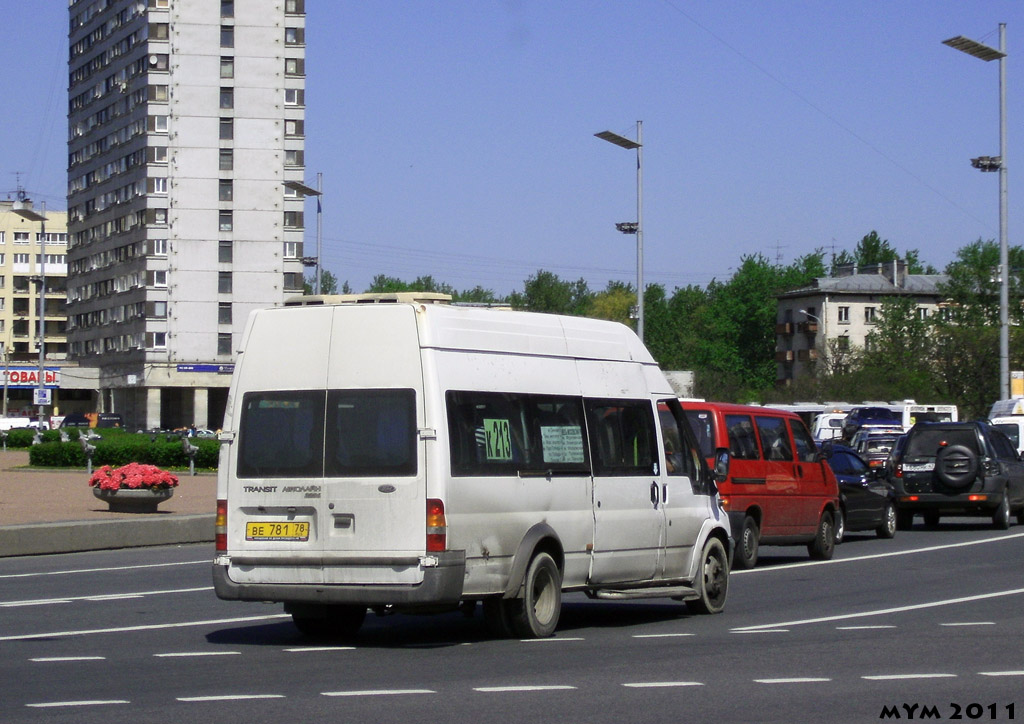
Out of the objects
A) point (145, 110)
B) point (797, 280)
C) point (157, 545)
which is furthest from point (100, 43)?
point (157, 545)

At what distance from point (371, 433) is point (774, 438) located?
9.99 meters

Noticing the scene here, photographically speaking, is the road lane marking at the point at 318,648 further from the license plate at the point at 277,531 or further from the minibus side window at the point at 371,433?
the minibus side window at the point at 371,433

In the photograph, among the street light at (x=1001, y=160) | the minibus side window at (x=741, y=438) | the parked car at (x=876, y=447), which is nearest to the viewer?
Result: the minibus side window at (x=741, y=438)

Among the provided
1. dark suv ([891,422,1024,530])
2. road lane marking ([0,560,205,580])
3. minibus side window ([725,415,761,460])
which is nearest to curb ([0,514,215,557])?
road lane marking ([0,560,205,580])

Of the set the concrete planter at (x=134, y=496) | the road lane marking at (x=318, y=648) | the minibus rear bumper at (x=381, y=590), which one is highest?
the minibus rear bumper at (x=381, y=590)

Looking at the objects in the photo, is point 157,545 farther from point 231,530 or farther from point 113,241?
point 113,241

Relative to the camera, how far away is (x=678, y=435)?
14227 millimetres

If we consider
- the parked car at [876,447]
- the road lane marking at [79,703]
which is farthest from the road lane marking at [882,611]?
the parked car at [876,447]

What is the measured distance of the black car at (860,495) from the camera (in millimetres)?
24406

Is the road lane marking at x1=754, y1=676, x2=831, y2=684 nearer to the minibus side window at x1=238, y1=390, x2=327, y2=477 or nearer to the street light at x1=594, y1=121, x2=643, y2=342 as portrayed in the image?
the minibus side window at x1=238, y1=390, x2=327, y2=477

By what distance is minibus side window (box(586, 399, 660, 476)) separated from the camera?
1306 cm

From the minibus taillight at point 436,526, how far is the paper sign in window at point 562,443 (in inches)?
59.3

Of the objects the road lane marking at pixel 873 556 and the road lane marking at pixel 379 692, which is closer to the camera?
the road lane marking at pixel 379 692

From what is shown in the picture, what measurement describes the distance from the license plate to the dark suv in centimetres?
1878
